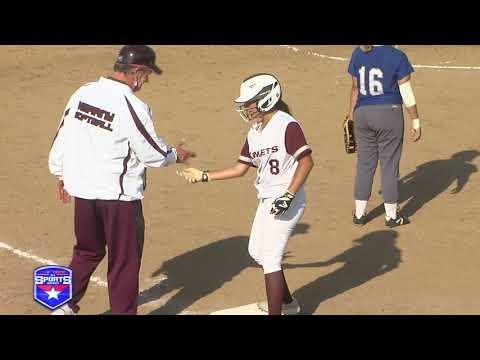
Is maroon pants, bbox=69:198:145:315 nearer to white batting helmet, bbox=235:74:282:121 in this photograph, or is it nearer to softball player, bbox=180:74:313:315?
softball player, bbox=180:74:313:315

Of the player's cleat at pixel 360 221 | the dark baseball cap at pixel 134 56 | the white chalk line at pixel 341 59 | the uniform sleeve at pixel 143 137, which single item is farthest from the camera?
the white chalk line at pixel 341 59

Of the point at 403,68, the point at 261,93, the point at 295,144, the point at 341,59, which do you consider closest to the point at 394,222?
the point at 403,68

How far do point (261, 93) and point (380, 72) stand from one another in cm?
311

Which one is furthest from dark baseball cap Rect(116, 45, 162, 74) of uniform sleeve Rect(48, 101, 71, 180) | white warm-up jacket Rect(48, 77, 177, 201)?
uniform sleeve Rect(48, 101, 71, 180)

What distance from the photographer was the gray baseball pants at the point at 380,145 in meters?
11.7

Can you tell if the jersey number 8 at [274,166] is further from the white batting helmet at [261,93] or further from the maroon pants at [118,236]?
the maroon pants at [118,236]

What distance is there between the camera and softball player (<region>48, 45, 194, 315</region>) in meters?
8.53

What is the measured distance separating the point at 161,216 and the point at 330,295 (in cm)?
299

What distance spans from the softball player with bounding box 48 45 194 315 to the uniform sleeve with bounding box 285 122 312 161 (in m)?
0.99

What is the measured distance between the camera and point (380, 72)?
1159 cm

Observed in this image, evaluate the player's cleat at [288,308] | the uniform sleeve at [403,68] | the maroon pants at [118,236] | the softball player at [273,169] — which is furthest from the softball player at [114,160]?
the uniform sleeve at [403,68]

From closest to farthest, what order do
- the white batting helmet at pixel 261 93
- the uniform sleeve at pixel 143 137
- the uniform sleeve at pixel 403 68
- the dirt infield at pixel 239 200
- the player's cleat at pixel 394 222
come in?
1. the uniform sleeve at pixel 143 137
2. the white batting helmet at pixel 261 93
3. the dirt infield at pixel 239 200
4. the uniform sleeve at pixel 403 68
5. the player's cleat at pixel 394 222

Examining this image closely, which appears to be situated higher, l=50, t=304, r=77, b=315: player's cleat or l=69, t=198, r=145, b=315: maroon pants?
l=69, t=198, r=145, b=315: maroon pants

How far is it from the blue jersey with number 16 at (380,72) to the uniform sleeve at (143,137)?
12.1 feet
